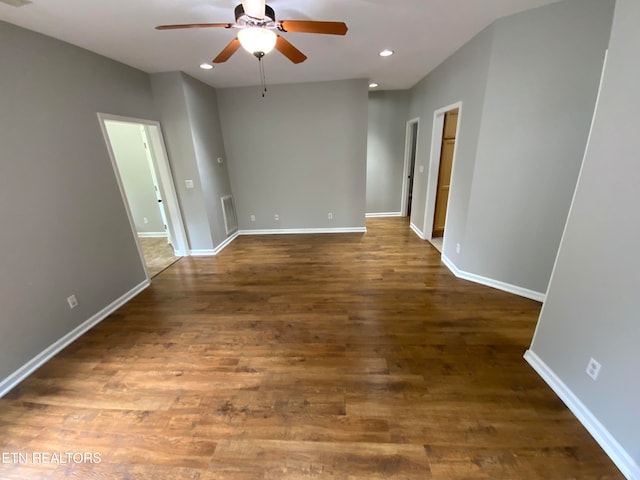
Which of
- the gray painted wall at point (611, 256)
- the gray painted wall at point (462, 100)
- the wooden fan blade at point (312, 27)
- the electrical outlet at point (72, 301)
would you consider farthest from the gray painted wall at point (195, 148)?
the gray painted wall at point (611, 256)

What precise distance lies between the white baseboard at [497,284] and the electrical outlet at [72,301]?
432 centimetres

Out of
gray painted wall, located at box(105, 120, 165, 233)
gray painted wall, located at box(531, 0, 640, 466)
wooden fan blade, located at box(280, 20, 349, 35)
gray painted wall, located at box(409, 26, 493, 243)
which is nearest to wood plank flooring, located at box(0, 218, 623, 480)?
gray painted wall, located at box(531, 0, 640, 466)

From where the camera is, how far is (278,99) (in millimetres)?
4621

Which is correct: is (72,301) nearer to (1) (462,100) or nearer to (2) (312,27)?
(2) (312,27)

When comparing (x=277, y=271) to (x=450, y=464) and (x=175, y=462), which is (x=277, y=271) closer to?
(x=175, y=462)

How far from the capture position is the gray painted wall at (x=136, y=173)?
4.83 metres

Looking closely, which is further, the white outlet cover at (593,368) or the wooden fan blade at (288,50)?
the wooden fan blade at (288,50)

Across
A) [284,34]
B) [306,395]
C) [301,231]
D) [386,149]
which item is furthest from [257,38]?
[386,149]

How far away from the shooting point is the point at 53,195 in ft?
7.75

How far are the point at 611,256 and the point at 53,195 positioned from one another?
13.8 ft

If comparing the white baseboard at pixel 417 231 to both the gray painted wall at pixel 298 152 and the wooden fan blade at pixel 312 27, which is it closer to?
the gray painted wall at pixel 298 152

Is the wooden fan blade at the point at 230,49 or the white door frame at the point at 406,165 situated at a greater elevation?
the wooden fan blade at the point at 230,49

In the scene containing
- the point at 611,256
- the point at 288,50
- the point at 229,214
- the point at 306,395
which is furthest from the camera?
the point at 229,214

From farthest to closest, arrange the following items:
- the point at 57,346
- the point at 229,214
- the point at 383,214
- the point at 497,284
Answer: the point at 383,214, the point at 229,214, the point at 497,284, the point at 57,346
